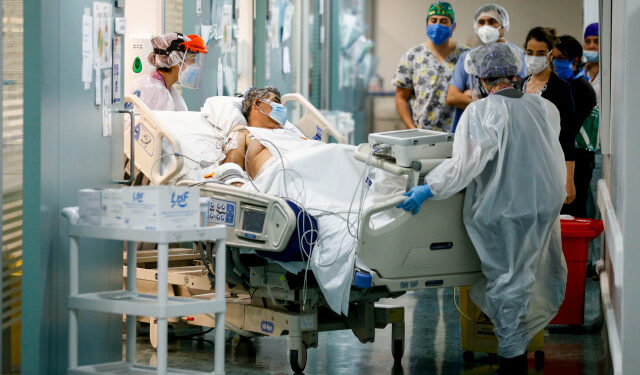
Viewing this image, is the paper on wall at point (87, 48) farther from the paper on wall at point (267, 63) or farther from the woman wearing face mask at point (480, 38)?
the paper on wall at point (267, 63)

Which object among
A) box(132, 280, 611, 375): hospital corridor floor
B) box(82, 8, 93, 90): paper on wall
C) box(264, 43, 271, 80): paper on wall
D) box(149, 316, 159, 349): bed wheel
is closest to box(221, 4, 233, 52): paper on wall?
box(264, 43, 271, 80): paper on wall

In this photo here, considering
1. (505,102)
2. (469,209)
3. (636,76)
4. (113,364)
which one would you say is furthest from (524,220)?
(113,364)

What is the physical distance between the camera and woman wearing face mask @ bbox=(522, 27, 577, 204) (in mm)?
5781

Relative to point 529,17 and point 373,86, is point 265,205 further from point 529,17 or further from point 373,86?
point 373,86

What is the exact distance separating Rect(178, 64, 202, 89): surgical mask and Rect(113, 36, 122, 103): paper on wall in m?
1.49

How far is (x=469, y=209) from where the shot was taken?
14.6 feet

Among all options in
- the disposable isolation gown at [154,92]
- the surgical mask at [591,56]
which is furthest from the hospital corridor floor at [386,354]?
the surgical mask at [591,56]

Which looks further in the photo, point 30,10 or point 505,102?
point 505,102

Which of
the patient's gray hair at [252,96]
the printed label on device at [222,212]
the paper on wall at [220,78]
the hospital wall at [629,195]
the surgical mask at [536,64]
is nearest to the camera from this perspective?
the hospital wall at [629,195]

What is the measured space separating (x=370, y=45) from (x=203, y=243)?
8.46 m

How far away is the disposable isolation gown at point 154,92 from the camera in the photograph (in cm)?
562

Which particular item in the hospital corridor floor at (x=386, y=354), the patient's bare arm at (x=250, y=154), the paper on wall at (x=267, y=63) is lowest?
the hospital corridor floor at (x=386, y=354)

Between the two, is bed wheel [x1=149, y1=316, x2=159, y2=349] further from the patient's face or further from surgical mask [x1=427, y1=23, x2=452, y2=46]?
surgical mask [x1=427, y1=23, x2=452, y2=46]

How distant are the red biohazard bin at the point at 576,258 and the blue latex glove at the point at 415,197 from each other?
1322 millimetres
